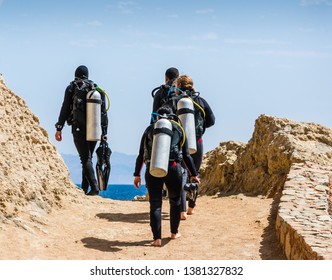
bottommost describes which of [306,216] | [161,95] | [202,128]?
[306,216]

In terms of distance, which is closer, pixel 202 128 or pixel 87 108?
pixel 202 128

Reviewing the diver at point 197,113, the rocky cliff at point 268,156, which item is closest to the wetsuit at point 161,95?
the diver at point 197,113

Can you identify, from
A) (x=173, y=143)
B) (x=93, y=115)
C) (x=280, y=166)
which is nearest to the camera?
(x=173, y=143)

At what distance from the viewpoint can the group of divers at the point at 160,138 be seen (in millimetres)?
8961

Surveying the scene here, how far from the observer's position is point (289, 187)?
38.1ft

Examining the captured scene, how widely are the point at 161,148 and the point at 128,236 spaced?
1838 mm

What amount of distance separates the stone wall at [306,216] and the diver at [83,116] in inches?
139

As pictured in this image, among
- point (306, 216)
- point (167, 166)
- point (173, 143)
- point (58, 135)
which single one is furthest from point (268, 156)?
point (167, 166)

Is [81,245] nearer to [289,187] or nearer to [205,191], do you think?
[289,187]

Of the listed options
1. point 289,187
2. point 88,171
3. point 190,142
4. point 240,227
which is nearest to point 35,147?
point 88,171

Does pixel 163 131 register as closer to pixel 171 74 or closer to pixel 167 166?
pixel 167 166

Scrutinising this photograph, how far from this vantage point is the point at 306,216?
950 cm

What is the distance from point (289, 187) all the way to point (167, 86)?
277 cm

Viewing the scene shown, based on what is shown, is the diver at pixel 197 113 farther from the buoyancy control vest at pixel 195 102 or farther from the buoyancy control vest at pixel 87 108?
the buoyancy control vest at pixel 87 108
